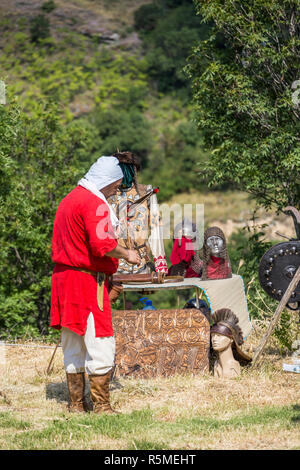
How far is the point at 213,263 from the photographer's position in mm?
7238

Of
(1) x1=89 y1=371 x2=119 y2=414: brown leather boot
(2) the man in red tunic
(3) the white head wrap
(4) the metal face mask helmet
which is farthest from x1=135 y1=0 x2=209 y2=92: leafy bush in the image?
(1) x1=89 y1=371 x2=119 y2=414: brown leather boot

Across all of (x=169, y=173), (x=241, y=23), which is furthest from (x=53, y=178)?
(x=169, y=173)

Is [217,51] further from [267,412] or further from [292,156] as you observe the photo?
[267,412]

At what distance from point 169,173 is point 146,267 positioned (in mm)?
34016

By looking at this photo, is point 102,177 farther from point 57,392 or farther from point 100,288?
point 57,392

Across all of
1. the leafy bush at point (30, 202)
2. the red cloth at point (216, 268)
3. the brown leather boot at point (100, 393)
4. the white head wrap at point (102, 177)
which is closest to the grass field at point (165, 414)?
the brown leather boot at point (100, 393)

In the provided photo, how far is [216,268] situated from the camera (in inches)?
285

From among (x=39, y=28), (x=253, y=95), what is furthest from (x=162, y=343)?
(x=39, y=28)

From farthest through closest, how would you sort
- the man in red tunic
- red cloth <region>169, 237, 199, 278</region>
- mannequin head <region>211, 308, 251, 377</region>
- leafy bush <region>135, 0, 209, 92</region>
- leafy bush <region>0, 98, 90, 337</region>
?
leafy bush <region>135, 0, 209, 92</region> < leafy bush <region>0, 98, 90, 337</region> < red cloth <region>169, 237, 199, 278</region> < mannequin head <region>211, 308, 251, 377</region> < the man in red tunic

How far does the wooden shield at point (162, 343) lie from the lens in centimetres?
670

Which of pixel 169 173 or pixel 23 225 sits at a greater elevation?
pixel 23 225

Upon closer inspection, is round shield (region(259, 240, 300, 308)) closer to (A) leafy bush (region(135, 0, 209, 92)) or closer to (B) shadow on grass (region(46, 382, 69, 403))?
(B) shadow on grass (region(46, 382, 69, 403))

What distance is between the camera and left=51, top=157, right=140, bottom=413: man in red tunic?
17.4 feet

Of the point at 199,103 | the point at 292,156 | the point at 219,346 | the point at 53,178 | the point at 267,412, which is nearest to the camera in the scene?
the point at 267,412
